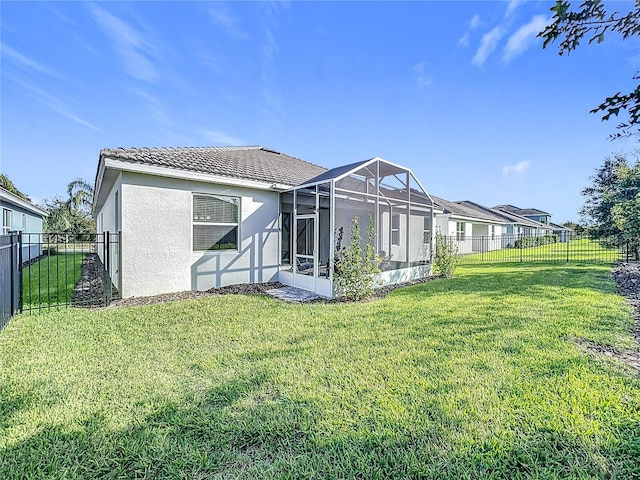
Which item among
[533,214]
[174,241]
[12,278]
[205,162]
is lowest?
[12,278]

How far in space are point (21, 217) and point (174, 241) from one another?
51.9ft

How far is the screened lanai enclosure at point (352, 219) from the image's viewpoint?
29.7 feet

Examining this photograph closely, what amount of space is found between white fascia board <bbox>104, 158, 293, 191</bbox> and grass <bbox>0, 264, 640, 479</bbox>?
3.73 m

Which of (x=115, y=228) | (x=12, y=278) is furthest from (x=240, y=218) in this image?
(x=12, y=278)

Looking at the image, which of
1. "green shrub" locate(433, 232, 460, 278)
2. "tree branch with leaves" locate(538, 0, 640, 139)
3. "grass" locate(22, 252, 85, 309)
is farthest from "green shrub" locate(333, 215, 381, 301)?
"grass" locate(22, 252, 85, 309)

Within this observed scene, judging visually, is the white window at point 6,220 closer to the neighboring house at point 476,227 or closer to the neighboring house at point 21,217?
the neighboring house at point 21,217

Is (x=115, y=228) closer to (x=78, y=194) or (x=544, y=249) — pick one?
(x=544, y=249)

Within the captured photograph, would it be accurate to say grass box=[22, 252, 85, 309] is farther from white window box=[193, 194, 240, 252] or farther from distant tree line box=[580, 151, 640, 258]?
distant tree line box=[580, 151, 640, 258]

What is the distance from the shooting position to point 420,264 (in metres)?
12.2

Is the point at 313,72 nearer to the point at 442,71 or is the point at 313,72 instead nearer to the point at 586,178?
the point at 442,71

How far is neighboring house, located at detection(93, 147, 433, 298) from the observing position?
7.90m

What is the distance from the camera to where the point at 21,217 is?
17.2 meters

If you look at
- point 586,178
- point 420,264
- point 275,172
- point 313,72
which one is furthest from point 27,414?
point 586,178

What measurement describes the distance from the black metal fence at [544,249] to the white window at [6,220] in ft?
67.0
